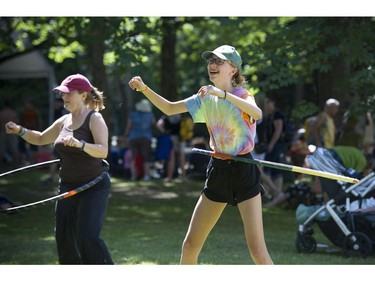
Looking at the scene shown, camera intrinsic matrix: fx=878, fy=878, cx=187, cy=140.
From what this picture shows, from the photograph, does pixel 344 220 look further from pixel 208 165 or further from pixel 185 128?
pixel 185 128

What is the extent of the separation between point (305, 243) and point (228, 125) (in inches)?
150

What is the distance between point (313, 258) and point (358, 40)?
4.08m

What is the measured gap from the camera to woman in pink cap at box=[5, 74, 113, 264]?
675cm

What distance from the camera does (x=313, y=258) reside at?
966 cm

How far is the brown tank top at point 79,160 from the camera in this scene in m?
6.86

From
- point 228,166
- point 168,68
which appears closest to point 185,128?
point 168,68

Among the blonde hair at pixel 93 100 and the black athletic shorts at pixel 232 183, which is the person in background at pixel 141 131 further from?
the black athletic shorts at pixel 232 183

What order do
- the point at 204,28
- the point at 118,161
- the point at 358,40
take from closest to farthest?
the point at 358,40
the point at 118,161
the point at 204,28

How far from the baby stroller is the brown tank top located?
3747 millimetres

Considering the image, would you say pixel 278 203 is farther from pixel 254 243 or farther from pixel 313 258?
pixel 254 243

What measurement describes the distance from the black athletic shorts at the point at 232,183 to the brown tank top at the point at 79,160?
0.94m

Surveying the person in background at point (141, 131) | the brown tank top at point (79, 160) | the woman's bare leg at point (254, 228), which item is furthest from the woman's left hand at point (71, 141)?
the person in background at point (141, 131)

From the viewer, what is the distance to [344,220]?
32.6 feet

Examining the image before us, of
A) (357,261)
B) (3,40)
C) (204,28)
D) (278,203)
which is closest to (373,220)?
(357,261)
